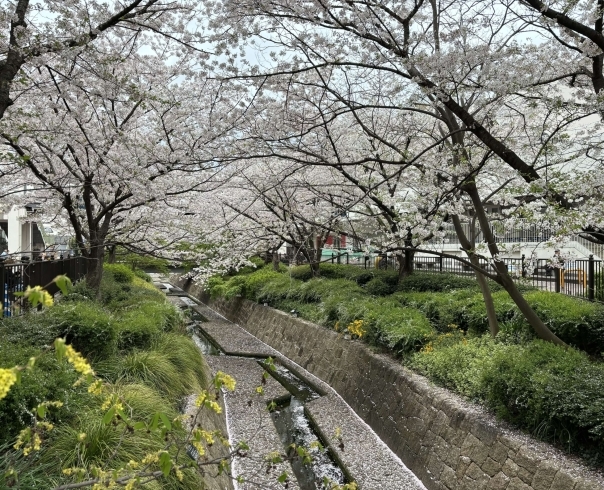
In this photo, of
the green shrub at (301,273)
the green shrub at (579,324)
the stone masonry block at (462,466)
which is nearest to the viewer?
the stone masonry block at (462,466)

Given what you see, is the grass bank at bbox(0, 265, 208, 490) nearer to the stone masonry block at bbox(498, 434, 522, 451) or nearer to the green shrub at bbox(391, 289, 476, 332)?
the stone masonry block at bbox(498, 434, 522, 451)

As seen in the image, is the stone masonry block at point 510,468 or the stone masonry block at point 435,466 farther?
the stone masonry block at point 435,466

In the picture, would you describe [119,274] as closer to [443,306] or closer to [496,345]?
[443,306]

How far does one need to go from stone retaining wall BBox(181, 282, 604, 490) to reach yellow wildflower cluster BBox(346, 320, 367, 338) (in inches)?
9.2

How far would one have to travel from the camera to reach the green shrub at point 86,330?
582 cm

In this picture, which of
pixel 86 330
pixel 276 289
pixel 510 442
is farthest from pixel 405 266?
pixel 86 330

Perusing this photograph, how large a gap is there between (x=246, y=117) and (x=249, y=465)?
4.97m

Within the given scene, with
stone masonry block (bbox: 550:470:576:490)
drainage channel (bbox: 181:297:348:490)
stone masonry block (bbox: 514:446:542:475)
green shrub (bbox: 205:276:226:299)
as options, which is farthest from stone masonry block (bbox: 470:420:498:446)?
green shrub (bbox: 205:276:226:299)

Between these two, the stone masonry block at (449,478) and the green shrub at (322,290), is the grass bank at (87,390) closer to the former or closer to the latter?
the stone masonry block at (449,478)

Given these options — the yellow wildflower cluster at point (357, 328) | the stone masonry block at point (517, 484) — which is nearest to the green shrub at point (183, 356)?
the yellow wildflower cluster at point (357, 328)

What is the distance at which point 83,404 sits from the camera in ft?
13.9

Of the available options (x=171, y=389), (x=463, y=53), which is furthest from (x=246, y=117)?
(x=171, y=389)

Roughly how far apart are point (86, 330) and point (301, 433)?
3.46 m

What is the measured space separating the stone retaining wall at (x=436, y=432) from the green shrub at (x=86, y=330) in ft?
13.2
